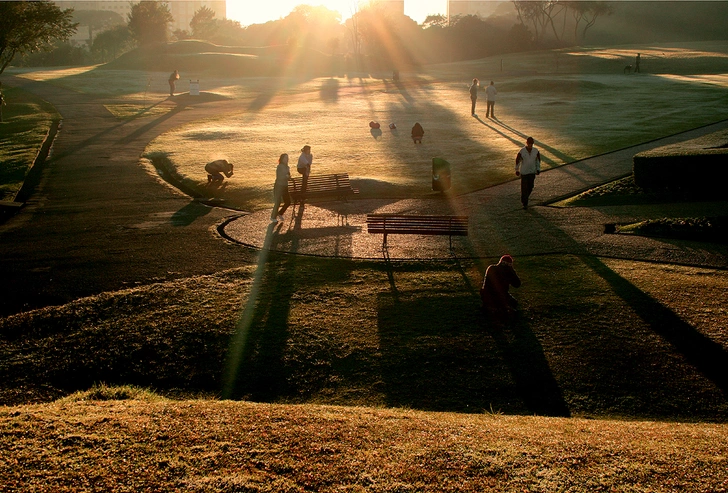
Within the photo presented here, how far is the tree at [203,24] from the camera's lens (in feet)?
500

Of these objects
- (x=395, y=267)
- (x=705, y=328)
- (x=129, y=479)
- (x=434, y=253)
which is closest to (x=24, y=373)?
(x=129, y=479)

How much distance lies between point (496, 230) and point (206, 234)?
8.52 m

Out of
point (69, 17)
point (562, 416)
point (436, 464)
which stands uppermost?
point (69, 17)

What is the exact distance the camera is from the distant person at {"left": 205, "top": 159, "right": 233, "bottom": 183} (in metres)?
24.5

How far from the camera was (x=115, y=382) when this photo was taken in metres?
9.75

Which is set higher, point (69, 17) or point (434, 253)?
point (69, 17)

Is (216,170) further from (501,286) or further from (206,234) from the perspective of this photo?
(501,286)

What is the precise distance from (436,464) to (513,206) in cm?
1525

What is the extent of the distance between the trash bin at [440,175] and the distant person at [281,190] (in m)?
5.86

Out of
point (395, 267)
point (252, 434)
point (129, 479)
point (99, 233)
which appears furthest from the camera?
point (99, 233)

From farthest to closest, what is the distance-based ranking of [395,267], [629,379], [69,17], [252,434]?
1. [69,17]
2. [395,267]
3. [629,379]
4. [252,434]

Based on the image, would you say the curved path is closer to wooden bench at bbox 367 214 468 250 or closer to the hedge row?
wooden bench at bbox 367 214 468 250

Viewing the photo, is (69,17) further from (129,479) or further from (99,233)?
(129,479)

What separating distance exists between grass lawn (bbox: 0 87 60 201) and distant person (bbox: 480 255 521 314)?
1852 centimetres
